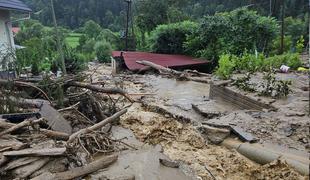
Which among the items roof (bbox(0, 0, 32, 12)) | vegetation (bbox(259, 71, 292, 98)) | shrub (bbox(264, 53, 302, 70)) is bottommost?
vegetation (bbox(259, 71, 292, 98))

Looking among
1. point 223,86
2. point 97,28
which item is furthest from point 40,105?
point 97,28

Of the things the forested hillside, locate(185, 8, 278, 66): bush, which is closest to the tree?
the forested hillside

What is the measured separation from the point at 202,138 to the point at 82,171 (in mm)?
2735

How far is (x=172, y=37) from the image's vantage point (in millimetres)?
23062

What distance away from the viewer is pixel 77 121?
746 cm

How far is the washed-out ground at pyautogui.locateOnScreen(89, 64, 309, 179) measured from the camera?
212 inches

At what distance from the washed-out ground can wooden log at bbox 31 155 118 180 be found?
0.12 meters

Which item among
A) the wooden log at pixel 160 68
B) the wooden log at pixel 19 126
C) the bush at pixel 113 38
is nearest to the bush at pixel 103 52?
the bush at pixel 113 38

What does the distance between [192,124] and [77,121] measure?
8.58 ft

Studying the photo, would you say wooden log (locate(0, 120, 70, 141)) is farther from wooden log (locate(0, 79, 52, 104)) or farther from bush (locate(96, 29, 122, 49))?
bush (locate(96, 29, 122, 49))

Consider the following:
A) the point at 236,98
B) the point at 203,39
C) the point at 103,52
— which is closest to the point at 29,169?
the point at 236,98

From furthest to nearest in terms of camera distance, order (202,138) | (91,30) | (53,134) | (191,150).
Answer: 1. (91,30)
2. (202,138)
3. (191,150)
4. (53,134)

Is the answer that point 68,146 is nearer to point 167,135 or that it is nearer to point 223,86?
point 167,135

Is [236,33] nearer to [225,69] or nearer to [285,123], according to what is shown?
[225,69]
